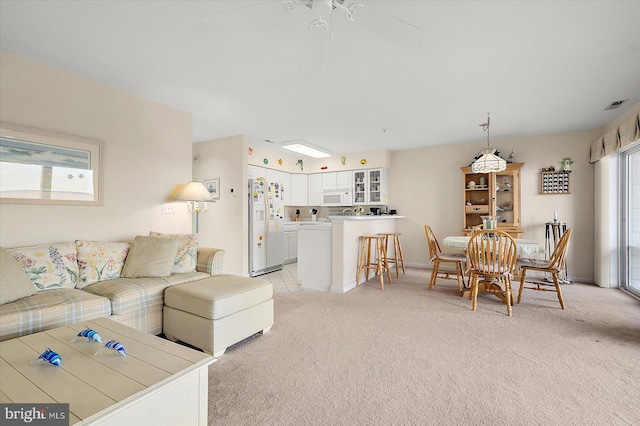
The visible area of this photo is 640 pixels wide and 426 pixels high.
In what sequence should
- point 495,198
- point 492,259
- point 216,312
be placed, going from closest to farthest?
point 216,312 → point 492,259 → point 495,198

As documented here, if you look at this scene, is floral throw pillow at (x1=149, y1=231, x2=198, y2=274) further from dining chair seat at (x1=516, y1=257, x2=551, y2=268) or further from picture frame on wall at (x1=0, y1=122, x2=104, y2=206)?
dining chair seat at (x1=516, y1=257, x2=551, y2=268)

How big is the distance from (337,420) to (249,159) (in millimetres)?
4833

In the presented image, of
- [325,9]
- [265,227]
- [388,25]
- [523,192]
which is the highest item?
[325,9]

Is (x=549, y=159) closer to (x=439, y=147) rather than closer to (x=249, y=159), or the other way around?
(x=439, y=147)

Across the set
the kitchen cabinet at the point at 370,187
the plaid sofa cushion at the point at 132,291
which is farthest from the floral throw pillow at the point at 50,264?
the kitchen cabinet at the point at 370,187

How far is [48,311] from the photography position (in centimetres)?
200

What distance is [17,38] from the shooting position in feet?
7.59

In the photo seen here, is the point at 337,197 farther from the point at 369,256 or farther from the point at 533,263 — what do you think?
the point at 533,263

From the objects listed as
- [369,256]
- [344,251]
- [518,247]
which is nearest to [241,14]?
[344,251]

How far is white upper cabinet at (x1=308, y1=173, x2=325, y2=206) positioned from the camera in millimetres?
6961

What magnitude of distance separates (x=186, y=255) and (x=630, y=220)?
5872 millimetres

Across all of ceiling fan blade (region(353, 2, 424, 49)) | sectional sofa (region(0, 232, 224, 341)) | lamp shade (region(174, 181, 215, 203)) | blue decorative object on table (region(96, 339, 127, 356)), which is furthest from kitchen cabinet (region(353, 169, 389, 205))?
blue decorative object on table (region(96, 339, 127, 356))

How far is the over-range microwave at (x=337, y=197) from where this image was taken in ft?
21.6
